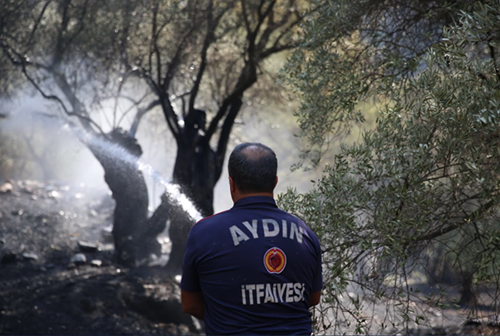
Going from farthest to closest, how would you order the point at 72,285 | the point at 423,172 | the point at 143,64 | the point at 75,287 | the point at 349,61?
the point at 143,64 < the point at 72,285 < the point at 75,287 < the point at 349,61 < the point at 423,172

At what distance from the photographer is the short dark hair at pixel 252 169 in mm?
2170

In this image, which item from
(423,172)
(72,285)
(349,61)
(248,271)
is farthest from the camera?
(72,285)

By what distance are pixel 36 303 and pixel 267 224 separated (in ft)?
24.8

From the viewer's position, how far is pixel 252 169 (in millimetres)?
2176

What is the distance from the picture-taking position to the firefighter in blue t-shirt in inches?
79.8

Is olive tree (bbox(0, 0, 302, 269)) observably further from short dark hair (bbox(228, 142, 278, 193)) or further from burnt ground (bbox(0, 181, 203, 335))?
short dark hair (bbox(228, 142, 278, 193))

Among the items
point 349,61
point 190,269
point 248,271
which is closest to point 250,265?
point 248,271

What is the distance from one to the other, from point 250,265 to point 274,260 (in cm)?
11

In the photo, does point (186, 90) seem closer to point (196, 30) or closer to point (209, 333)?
point (196, 30)

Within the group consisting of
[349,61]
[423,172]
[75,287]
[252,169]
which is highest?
[349,61]

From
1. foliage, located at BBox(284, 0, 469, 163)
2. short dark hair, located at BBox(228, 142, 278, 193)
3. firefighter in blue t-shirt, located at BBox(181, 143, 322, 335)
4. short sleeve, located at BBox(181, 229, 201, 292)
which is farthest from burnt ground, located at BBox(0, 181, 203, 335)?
short dark hair, located at BBox(228, 142, 278, 193)

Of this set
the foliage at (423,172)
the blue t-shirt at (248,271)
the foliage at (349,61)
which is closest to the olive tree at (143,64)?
the foliage at (349,61)

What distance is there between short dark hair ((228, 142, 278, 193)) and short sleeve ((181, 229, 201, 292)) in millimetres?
323

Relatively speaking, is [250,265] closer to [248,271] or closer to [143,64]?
[248,271]
